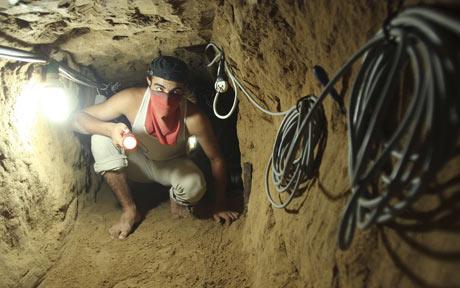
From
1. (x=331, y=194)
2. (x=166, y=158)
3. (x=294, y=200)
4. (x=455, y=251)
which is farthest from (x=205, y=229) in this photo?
(x=455, y=251)

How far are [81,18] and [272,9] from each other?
1.45 metres

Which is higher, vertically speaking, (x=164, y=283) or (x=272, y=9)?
(x=272, y=9)

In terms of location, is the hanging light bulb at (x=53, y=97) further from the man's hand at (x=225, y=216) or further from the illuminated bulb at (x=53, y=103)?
the man's hand at (x=225, y=216)

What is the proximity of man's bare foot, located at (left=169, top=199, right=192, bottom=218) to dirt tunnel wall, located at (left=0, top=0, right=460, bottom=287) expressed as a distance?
29.2 inches

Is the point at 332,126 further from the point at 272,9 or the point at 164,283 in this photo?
the point at 164,283

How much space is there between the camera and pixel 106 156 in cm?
323

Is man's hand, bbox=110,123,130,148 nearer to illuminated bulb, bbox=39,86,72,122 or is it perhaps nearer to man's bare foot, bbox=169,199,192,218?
illuminated bulb, bbox=39,86,72,122

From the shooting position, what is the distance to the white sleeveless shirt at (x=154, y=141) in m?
3.19

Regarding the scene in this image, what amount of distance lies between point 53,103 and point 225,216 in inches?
71.0

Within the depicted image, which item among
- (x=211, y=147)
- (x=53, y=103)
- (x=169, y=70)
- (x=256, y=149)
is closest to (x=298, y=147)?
(x=256, y=149)

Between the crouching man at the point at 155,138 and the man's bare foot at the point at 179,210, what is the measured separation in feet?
0.03

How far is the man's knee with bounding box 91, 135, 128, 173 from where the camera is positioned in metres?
3.20

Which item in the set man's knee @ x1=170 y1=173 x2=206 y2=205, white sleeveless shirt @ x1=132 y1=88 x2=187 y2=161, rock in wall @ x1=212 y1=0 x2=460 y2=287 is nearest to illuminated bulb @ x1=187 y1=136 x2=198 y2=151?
white sleeveless shirt @ x1=132 y1=88 x2=187 y2=161

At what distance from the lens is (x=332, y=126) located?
1.48m
